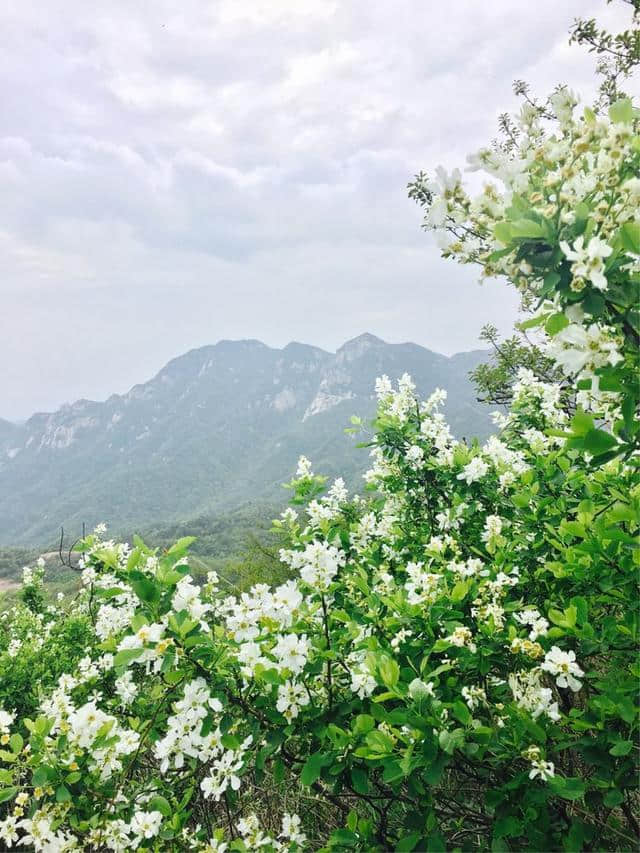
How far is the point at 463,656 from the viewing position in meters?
2.12

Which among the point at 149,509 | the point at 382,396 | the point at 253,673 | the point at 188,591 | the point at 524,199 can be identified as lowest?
the point at 149,509

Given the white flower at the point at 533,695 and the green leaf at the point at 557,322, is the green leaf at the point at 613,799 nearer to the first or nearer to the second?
the white flower at the point at 533,695

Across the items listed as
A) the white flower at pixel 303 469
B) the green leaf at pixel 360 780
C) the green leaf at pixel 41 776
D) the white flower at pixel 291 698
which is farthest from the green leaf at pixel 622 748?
the white flower at pixel 303 469

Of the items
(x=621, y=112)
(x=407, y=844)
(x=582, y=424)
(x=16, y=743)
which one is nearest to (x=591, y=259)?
(x=582, y=424)

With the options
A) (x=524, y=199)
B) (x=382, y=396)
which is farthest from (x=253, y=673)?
(x=382, y=396)

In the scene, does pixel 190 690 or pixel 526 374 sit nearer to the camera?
pixel 190 690

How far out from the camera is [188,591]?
2174mm

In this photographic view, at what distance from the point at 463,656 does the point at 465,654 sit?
0.02 metres

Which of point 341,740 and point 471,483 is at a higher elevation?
point 471,483

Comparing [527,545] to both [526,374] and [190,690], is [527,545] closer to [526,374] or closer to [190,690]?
[190,690]

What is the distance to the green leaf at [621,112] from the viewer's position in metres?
1.46

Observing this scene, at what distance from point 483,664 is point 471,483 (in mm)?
1739

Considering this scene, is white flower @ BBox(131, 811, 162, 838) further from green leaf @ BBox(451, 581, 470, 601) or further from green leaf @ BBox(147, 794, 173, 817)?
green leaf @ BBox(451, 581, 470, 601)

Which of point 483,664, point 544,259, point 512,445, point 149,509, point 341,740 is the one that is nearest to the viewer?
point 544,259
